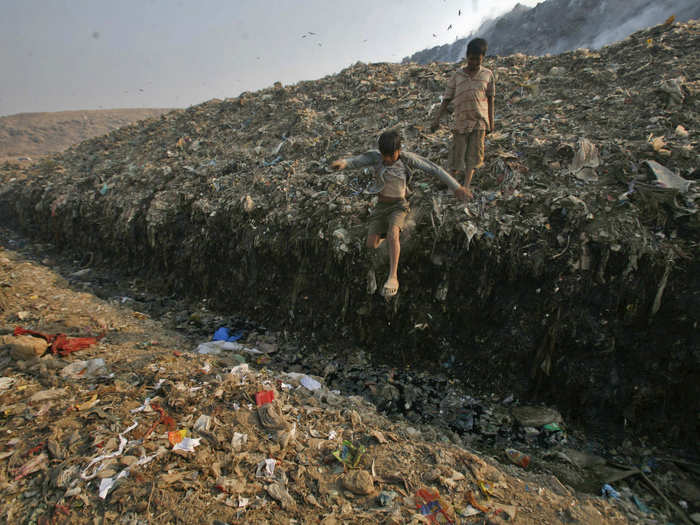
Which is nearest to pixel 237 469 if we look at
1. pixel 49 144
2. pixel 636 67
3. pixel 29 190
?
pixel 636 67

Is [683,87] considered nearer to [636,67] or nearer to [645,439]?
[636,67]

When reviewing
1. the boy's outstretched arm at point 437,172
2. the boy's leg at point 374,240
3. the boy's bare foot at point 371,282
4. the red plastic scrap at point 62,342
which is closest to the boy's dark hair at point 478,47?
the boy's outstretched arm at point 437,172

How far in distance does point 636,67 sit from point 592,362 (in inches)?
200

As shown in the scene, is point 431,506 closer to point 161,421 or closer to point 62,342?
point 161,421

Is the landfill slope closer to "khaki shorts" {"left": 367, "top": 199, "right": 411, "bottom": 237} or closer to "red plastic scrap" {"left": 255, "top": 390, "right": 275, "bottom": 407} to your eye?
"khaki shorts" {"left": 367, "top": 199, "right": 411, "bottom": 237}

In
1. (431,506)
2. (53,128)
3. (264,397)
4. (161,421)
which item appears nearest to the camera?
(431,506)

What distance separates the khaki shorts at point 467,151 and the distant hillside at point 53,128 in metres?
26.8

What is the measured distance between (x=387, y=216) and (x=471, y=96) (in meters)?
1.49

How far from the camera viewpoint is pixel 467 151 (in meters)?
3.61

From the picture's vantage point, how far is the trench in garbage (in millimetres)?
2777

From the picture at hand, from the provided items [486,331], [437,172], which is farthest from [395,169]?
[486,331]

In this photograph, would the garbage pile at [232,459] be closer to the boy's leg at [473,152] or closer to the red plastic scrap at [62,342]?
the red plastic scrap at [62,342]

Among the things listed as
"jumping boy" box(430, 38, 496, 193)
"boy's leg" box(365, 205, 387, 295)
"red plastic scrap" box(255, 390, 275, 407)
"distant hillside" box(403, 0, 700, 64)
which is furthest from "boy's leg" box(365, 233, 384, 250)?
"distant hillside" box(403, 0, 700, 64)

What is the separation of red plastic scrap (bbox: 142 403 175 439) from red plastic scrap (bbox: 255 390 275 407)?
1.90 ft
